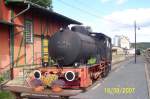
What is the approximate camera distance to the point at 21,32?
21297 millimetres

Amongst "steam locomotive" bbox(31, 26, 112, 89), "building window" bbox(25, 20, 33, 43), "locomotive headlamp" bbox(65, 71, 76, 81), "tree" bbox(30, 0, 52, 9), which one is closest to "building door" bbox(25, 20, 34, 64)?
"building window" bbox(25, 20, 33, 43)

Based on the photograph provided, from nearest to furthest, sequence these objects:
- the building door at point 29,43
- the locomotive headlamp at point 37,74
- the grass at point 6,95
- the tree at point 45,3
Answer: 1. the grass at point 6,95
2. the locomotive headlamp at point 37,74
3. the building door at point 29,43
4. the tree at point 45,3

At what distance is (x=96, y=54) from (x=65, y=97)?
358 inches

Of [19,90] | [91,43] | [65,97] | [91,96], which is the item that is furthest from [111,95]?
[91,43]

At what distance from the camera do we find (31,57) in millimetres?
23109

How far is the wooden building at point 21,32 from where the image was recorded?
19.6 metres

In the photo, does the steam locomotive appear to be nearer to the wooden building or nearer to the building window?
the wooden building

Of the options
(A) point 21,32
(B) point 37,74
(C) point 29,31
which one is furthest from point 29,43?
(B) point 37,74

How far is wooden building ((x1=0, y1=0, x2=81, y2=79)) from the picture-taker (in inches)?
771

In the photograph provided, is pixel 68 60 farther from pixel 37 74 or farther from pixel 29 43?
pixel 29 43

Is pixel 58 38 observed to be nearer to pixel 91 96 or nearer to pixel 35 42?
pixel 91 96

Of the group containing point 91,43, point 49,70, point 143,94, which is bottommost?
point 143,94

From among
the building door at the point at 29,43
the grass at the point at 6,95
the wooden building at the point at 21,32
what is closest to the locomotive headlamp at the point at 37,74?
the grass at the point at 6,95

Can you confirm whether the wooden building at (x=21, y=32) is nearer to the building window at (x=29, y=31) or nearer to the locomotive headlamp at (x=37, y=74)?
the building window at (x=29, y=31)
